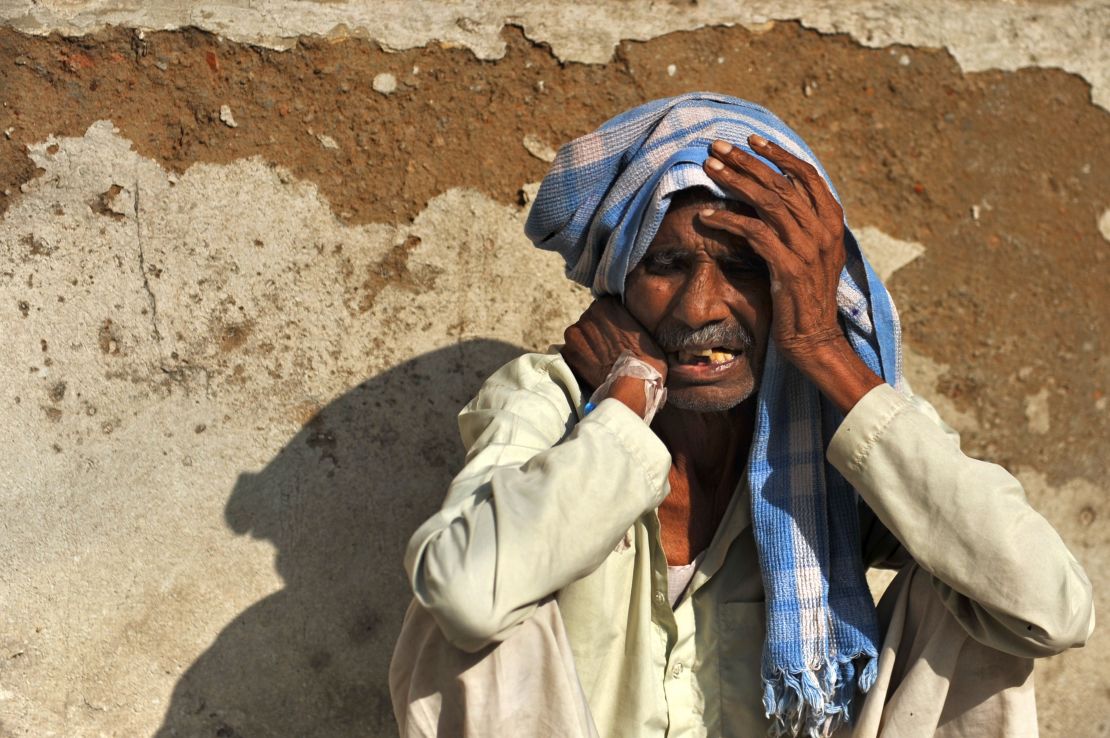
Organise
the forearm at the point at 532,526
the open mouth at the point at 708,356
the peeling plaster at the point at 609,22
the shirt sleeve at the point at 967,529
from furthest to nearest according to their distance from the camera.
Answer: the peeling plaster at the point at 609,22 → the open mouth at the point at 708,356 → the shirt sleeve at the point at 967,529 → the forearm at the point at 532,526

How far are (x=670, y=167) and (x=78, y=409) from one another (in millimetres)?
1647

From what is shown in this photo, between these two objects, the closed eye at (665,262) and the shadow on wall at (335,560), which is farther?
the shadow on wall at (335,560)

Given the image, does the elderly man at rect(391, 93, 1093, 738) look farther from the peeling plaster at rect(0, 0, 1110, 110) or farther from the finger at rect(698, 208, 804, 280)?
the peeling plaster at rect(0, 0, 1110, 110)

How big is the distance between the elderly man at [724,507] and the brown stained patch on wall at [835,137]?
765 millimetres

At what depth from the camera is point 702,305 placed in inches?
90.4

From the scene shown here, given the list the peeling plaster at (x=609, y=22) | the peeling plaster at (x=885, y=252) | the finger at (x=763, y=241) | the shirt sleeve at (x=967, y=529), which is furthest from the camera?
the peeling plaster at (x=885, y=252)

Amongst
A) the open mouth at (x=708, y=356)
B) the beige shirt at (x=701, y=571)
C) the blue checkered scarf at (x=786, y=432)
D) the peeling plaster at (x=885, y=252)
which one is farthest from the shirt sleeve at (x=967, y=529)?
the peeling plaster at (x=885, y=252)

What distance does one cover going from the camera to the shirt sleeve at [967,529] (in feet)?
6.91

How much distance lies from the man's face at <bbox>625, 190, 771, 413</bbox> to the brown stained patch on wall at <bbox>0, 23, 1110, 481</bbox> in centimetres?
98

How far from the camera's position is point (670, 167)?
2264 millimetres

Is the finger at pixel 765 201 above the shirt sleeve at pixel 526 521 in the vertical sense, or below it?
above

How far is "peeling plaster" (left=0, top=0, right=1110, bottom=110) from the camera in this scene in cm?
300

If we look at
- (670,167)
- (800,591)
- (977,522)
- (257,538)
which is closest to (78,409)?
(257,538)

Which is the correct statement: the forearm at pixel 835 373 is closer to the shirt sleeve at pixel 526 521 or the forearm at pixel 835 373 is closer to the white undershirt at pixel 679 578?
the shirt sleeve at pixel 526 521
